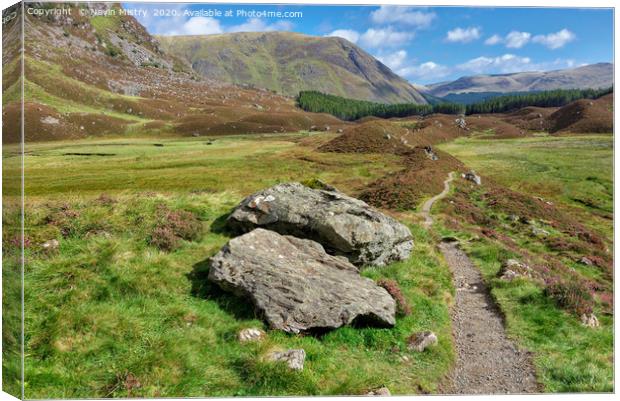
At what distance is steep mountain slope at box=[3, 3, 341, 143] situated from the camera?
212 ft

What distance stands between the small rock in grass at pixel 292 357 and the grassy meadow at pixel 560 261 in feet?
18.5

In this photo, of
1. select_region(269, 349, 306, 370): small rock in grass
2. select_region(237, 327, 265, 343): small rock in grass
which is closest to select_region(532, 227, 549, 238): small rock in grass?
select_region(269, 349, 306, 370): small rock in grass

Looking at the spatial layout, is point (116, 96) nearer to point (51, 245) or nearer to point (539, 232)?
point (51, 245)

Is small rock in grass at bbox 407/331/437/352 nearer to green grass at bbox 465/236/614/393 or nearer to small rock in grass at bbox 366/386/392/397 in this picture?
small rock in grass at bbox 366/386/392/397

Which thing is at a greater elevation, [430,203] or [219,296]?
[219,296]

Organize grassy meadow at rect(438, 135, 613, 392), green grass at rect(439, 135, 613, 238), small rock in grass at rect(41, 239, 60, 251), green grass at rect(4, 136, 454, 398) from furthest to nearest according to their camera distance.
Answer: green grass at rect(439, 135, 613, 238), small rock in grass at rect(41, 239, 60, 251), grassy meadow at rect(438, 135, 613, 392), green grass at rect(4, 136, 454, 398)

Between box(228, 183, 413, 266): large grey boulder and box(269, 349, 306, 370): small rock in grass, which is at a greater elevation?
box(228, 183, 413, 266): large grey boulder

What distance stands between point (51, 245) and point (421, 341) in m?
10.6

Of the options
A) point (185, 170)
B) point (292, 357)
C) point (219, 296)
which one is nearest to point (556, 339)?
point (292, 357)

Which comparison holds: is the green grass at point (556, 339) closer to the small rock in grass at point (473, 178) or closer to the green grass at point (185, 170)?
the green grass at point (185, 170)

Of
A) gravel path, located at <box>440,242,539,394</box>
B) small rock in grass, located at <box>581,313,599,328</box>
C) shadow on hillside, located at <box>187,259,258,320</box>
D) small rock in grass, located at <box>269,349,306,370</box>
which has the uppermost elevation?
shadow on hillside, located at <box>187,259,258,320</box>

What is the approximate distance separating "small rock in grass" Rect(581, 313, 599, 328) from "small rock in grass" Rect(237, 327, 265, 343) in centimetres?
950

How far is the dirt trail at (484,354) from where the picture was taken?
859 centimetres

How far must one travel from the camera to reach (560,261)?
2033 cm
